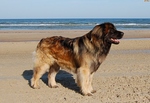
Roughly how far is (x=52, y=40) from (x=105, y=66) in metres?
3.77

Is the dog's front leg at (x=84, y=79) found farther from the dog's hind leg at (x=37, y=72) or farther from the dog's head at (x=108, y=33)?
Answer: the dog's hind leg at (x=37, y=72)

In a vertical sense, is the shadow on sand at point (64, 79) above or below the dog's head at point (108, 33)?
below

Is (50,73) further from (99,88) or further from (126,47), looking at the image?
(126,47)

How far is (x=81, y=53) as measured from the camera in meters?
7.70

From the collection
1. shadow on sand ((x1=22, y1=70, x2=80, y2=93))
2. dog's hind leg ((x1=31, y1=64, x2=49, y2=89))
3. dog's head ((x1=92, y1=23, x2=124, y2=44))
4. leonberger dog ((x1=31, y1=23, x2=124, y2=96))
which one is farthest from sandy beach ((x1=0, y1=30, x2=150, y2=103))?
dog's head ((x1=92, y1=23, x2=124, y2=44))

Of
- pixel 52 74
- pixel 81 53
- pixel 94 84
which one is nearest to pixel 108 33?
pixel 81 53

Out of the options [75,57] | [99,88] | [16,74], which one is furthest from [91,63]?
[16,74]

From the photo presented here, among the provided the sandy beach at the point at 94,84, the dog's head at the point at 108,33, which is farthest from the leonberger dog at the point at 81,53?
the sandy beach at the point at 94,84

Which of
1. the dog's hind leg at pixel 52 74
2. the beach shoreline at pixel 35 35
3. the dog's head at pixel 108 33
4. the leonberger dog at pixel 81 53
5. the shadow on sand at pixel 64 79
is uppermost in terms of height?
the dog's head at pixel 108 33

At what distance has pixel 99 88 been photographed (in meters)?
8.30

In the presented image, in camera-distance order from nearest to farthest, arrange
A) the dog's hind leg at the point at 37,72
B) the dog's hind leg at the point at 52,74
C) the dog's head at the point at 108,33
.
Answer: the dog's head at the point at 108,33 → the dog's hind leg at the point at 37,72 → the dog's hind leg at the point at 52,74

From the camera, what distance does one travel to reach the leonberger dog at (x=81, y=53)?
7340 mm

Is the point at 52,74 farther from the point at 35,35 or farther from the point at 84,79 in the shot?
the point at 35,35

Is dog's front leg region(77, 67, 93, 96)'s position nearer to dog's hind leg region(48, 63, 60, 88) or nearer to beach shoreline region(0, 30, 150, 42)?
dog's hind leg region(48, 63, 60, 88)
